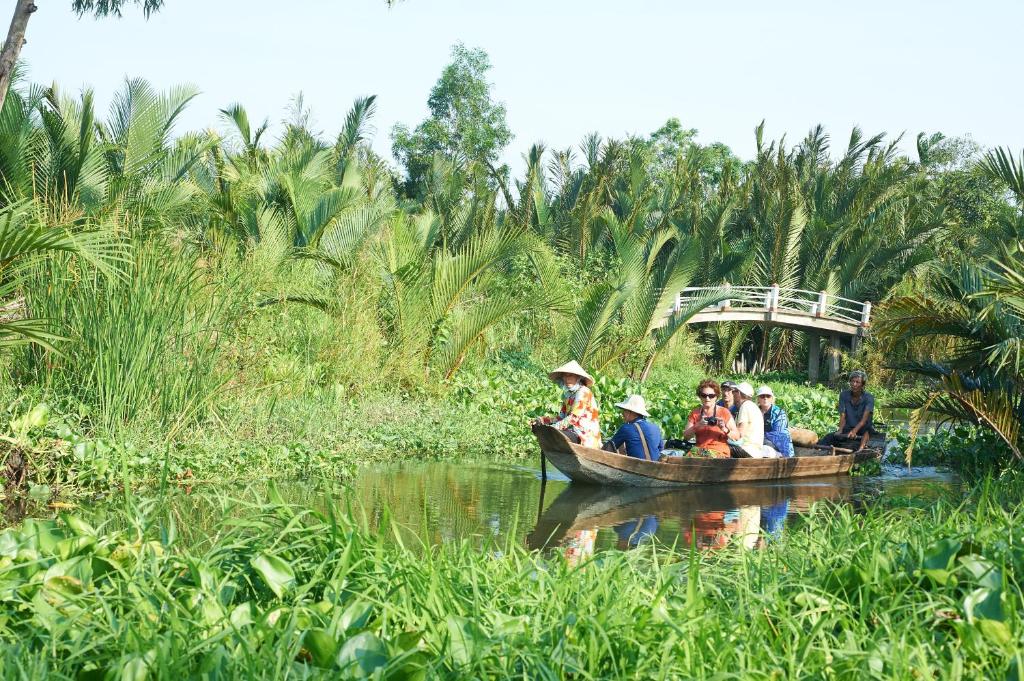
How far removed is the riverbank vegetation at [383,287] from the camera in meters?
9.63

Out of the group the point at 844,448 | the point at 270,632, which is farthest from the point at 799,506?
the point at 270,632

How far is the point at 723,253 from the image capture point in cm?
3072

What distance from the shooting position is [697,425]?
1317 centimetres

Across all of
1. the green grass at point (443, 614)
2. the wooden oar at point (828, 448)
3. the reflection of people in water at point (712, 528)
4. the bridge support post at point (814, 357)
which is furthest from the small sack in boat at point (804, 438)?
the bridge support post at point (814, 357)

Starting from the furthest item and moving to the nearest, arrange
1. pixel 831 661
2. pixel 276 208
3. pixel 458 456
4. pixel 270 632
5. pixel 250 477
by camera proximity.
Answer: pixel 276 208
pixel 458 456
pixel 250 477
pixel 831 661
pixel 270 632

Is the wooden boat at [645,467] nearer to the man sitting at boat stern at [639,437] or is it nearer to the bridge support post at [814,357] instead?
the man sitting at boat stern at [639,437]

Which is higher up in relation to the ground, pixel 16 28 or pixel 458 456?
pixel 16 28

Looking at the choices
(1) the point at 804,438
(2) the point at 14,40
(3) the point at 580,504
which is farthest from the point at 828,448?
(2) the point at 14,40

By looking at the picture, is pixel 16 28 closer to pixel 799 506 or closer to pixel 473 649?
pixel 799 506

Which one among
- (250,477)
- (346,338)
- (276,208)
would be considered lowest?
(250,477)

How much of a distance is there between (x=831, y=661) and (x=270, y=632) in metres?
1.85

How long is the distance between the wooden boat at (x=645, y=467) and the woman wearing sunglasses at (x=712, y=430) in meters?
0.27

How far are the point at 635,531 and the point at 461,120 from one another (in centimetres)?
4212

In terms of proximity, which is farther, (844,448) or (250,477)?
(844,448)
